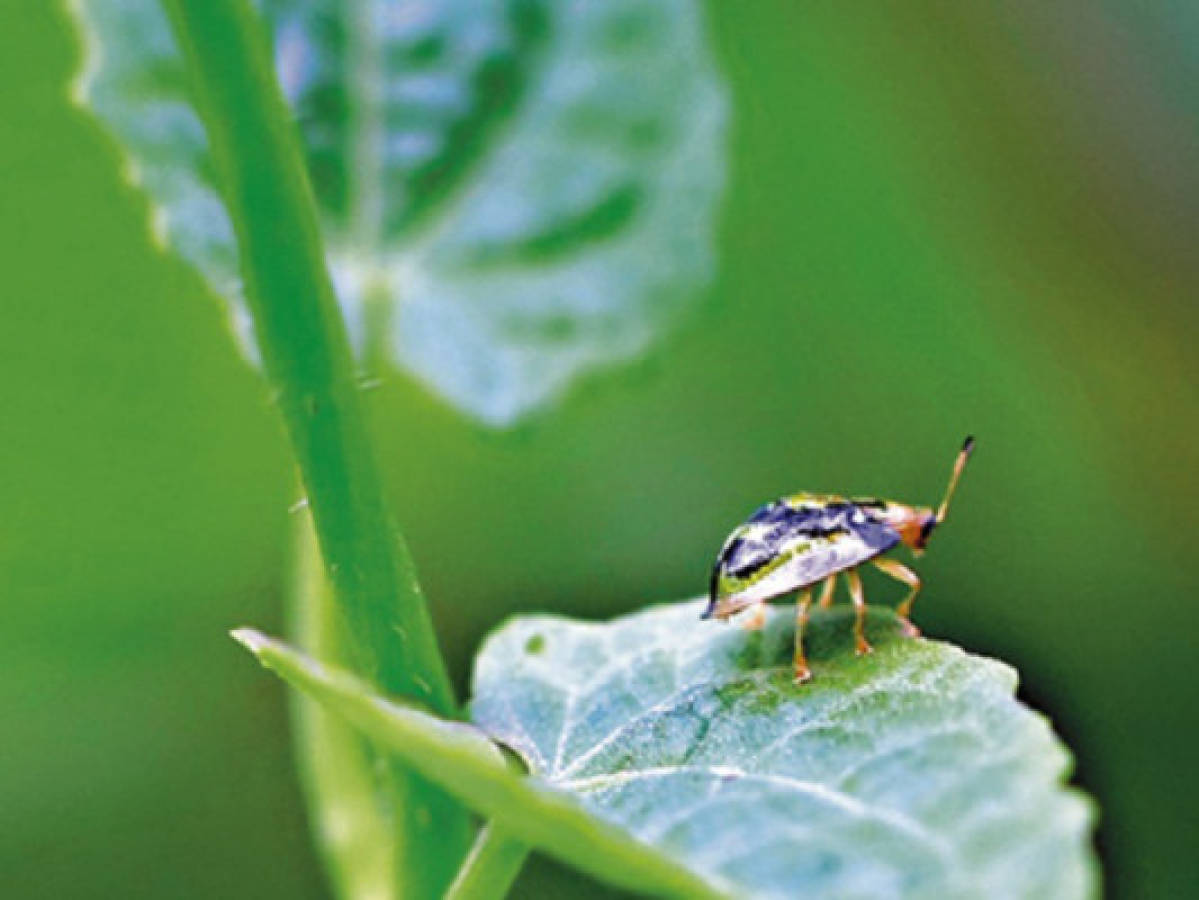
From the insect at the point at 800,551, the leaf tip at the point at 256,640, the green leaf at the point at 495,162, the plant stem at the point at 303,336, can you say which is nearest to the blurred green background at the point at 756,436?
the green leaf at the point at 495,162

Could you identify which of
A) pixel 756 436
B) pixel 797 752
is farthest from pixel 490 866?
pixel 756 436

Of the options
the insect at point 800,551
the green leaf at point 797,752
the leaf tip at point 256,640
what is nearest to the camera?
the green leaf at point 797,752

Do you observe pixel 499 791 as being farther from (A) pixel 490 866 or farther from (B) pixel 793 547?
(B) pixel 793 547

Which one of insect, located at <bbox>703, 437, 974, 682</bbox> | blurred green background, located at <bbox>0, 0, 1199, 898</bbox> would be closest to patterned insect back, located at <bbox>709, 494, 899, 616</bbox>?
insect, located at <bbox>703, 437, 974, 682</bbox>

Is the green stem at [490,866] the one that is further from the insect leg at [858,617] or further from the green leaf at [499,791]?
the insect leg at [858,617]

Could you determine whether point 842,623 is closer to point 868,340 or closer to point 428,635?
point 428,635

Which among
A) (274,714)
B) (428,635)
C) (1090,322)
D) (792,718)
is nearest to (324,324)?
(428,635)
